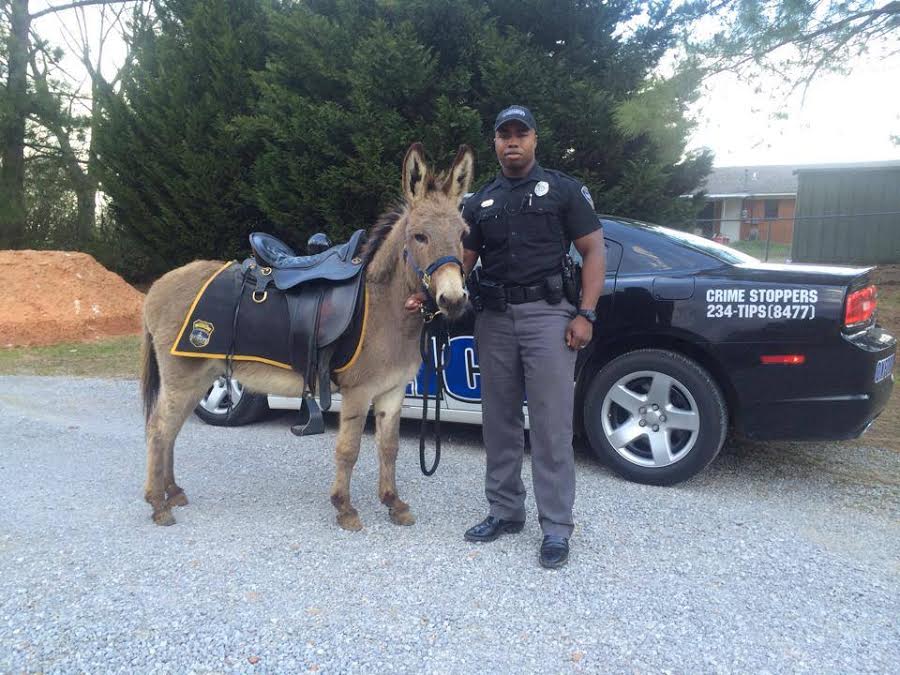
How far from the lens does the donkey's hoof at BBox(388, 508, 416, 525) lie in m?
3.71

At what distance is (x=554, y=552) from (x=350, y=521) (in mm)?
1155

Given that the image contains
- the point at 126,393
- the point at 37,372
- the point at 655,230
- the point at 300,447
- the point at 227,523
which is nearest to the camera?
the point at 227,523

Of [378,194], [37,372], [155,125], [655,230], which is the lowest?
[37,372]

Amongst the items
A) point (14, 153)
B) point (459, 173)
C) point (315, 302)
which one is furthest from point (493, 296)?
point (14, 153)

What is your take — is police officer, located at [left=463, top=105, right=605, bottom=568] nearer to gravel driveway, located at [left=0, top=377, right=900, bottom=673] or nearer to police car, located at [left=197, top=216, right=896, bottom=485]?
gravel driveway, located at [left=0, top=377, right=900, bottom=673]

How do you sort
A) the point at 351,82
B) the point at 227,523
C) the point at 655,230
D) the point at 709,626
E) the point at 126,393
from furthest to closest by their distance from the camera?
1. the point at 351,82
2. the point at 126,393
3. the point at 655,230
4. the point at 227,523
5. the point at 709,626

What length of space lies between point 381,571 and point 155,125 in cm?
1132

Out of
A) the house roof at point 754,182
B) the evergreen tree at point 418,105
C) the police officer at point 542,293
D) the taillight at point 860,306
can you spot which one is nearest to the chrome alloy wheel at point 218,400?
the police officer at point 542,293

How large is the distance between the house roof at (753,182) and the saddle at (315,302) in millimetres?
30726

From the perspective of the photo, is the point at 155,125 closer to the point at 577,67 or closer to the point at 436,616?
the point at 577,67

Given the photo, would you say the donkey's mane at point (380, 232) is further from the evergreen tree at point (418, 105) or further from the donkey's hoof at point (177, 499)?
the evergreen tree at point (418, 105)

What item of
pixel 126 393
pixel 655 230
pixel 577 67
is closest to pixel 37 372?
pixel 126 393

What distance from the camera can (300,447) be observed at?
16.9 ft

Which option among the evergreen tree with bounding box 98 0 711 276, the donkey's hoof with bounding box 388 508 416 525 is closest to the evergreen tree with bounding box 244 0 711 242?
the evergreen tree with bounding box 98 0 711 276
